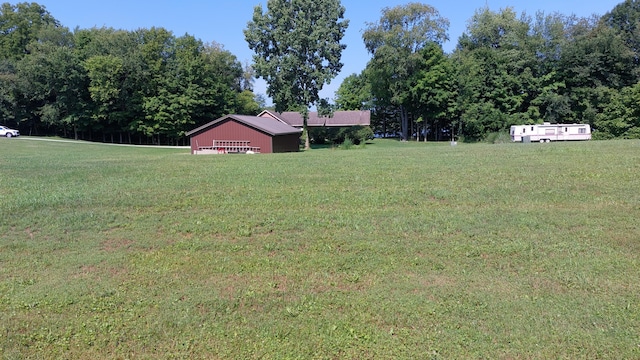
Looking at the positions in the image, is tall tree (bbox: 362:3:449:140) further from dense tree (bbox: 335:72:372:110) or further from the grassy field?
the grassy field

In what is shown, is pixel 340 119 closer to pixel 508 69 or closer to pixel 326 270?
pixel 508 69

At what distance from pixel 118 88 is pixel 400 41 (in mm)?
36414

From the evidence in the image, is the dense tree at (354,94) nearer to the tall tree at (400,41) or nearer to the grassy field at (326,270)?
the tall tree at (400,41)

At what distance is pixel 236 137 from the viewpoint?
34031mm

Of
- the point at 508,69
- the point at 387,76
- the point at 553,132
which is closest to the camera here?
the point at 553,132

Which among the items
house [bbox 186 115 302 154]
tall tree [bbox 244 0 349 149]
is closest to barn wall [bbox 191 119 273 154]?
house [bbox 186 115 302 154]

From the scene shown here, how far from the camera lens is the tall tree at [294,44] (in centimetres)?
4300

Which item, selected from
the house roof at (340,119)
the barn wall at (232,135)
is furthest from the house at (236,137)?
the house roof at (340,119)

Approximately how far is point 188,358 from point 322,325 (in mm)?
1366

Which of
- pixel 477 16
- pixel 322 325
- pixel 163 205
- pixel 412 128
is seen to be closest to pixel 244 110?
pixel 412 128

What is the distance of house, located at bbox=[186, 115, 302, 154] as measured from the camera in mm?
33469

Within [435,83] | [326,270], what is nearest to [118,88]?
[435,83]

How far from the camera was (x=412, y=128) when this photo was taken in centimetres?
6353

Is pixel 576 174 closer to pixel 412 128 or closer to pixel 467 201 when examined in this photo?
pixel 467 201
